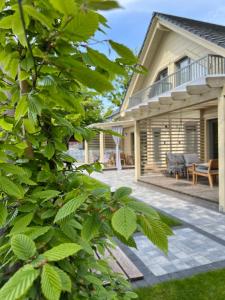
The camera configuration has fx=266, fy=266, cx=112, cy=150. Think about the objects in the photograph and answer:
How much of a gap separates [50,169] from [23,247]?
570mm

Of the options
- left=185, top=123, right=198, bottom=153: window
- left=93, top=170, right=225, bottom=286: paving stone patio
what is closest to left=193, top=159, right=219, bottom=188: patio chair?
left=93, top=170, right=225, bottom=286: paving stone patio

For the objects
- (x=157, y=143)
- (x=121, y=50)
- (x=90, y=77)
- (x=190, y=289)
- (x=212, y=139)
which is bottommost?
(x=190, y=289)

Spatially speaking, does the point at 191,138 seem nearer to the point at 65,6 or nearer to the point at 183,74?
→ the point at 183,74

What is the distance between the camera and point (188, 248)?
16.1 feet

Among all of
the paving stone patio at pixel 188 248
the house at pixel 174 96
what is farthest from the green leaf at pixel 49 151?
the house at pixel 174 96

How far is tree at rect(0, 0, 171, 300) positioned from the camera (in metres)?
0.66

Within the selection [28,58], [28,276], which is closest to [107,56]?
[28,58]

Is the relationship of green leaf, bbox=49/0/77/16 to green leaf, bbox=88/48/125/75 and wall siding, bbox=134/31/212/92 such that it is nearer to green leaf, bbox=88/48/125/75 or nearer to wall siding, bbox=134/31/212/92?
green leaf, bbox=88/48/125/75

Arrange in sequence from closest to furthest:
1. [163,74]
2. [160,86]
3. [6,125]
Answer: [6,125], [160,86], [163,74]

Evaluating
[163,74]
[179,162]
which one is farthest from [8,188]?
[163,74]

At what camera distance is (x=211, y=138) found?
1380 cm

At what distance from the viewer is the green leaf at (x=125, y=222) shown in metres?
0.64

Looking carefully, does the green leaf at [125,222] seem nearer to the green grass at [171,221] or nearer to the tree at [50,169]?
the tree at [50,169]

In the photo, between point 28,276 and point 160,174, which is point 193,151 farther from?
point 28,276
